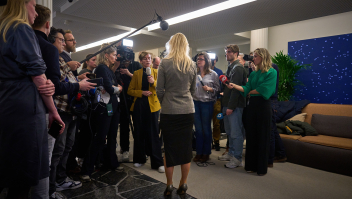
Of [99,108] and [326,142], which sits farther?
[326,142]

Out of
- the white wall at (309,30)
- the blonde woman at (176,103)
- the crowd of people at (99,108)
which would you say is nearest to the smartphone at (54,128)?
the crowd of people at (99,108)

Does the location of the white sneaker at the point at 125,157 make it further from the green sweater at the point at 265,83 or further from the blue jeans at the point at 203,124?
the green sweater at the point at 265,83

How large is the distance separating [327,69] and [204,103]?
12.4 feet

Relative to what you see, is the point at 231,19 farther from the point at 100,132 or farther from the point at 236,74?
the point at 100,132

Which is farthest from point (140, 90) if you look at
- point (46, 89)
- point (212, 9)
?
point (212, 9)

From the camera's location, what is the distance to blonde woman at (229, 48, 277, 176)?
2.52m

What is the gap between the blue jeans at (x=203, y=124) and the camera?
9.74ft

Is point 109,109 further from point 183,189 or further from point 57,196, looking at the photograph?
point 183,189

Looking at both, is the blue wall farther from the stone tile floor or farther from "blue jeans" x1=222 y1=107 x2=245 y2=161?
the stone tile floor

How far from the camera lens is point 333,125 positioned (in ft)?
10.8

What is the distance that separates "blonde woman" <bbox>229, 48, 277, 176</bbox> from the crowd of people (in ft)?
0.04

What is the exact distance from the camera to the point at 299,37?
5.63 metres

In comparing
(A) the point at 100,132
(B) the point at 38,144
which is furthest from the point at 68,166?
(B) the point at 38,144

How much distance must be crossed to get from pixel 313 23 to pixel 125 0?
4.40m
